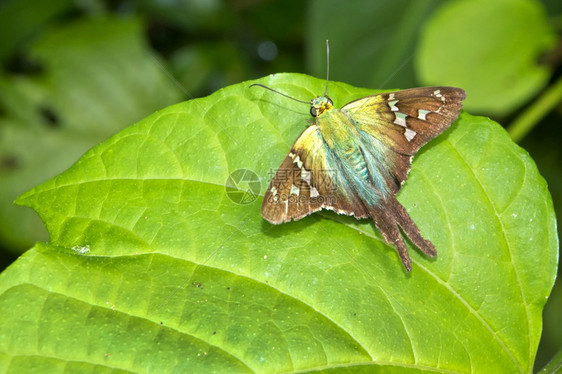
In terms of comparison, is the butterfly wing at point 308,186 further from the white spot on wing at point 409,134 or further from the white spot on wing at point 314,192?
the white spot on wing at point 409,134

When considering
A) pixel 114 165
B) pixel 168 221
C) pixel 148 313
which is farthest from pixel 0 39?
pixel 148 313

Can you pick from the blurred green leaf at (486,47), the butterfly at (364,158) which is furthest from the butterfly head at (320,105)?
the blurred green leaf at (486,47)

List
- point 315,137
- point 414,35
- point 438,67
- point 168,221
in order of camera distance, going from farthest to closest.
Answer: point 414,35
point 438,67
point 315,137
point 168,221

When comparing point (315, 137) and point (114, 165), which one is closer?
point (114, 165)

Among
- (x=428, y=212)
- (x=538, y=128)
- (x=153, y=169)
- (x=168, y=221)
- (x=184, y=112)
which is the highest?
(x=184, y=112)

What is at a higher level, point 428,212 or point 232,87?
point 232,87

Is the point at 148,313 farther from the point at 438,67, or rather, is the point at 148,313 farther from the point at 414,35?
the point at 414,35

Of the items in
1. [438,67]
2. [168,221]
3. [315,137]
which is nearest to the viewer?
[168,221]
